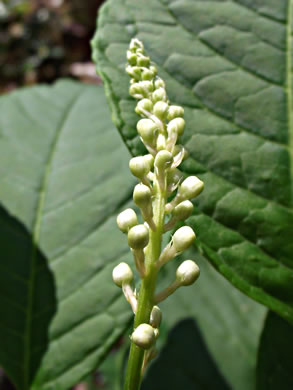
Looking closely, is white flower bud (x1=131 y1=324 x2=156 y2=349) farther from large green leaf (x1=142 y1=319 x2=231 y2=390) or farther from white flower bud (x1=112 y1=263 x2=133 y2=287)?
large green leaf (x1=142 y1=319 x2=231 y2=390)

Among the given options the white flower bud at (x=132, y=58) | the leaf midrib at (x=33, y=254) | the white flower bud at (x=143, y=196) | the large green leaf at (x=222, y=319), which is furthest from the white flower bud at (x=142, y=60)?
the large green leaf at (x=222, y=319)

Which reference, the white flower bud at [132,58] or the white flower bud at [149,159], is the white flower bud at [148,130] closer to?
the white flower bud at [149,159]

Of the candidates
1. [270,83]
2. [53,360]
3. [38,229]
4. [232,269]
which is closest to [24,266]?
[38,229]

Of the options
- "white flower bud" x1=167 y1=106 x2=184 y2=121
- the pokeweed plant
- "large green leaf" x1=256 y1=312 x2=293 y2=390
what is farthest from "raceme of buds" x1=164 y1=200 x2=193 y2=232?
"large green leaf" x1=256 y1=312 x2=293 y2=390

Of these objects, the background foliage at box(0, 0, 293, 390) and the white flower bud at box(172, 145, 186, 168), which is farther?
the background foliage at box(0, 0, 293, 390)

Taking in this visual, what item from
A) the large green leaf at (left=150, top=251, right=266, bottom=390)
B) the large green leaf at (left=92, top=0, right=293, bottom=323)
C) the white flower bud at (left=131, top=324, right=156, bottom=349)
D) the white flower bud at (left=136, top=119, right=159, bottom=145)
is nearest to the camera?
the white flower bud at (left=131, top=324, right=156, bottom=349)

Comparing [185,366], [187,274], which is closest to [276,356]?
[187,274]
